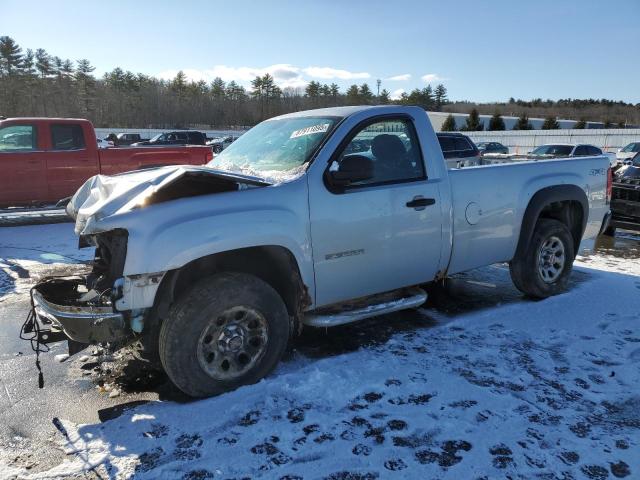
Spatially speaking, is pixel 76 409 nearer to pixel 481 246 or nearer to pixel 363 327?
pixel 363 327

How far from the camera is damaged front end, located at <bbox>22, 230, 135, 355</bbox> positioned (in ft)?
10.2

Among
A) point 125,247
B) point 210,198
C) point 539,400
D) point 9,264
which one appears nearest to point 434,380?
point 539,400

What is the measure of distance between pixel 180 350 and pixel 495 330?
2.89 metres

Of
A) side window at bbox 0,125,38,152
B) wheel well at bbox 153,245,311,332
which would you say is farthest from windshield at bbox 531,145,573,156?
wheel well at bbox 153,245,311,332

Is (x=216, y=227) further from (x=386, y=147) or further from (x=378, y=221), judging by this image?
(x=386, y=147)

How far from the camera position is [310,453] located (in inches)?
110

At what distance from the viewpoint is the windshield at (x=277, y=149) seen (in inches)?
154

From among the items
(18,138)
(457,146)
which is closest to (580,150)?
(457,146)

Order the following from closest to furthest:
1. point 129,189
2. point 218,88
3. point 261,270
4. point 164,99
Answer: point 129,189, point 261,270, point 164,99, point 218,88

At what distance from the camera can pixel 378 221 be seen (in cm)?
394

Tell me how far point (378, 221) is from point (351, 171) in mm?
526

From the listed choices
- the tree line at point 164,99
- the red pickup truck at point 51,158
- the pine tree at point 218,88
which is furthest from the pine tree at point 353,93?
the red pickup truck at point 51,158

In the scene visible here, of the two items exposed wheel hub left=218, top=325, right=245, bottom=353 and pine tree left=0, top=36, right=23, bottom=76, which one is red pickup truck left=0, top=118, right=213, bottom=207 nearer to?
exposed wheel hub left=218, top=325, right=245, bottom=353

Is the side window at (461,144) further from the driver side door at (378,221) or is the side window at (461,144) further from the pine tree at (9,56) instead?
the pine tree at (9,56)
